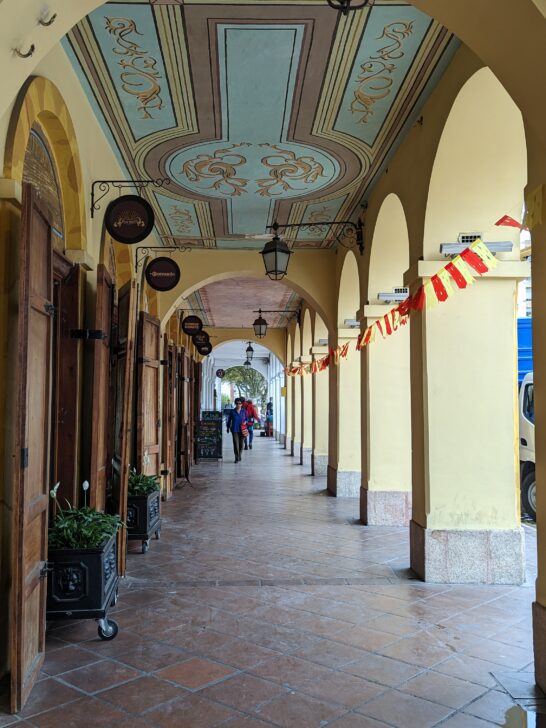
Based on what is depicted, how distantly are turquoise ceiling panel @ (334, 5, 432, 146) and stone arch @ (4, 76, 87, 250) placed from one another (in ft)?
7.13

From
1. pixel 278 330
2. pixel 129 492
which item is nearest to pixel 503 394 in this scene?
pixel 129 492

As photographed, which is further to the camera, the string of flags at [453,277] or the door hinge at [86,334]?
the door hinge at [86,334]

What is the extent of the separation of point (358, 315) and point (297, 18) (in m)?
4.54

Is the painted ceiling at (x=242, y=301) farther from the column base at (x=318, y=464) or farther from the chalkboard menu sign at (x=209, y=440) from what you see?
the column base at (x=318, y=464)

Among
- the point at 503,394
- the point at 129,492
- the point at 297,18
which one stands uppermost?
the point at 297,18

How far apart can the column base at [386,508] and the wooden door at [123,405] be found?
3375mm

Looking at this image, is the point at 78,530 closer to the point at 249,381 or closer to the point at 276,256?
the point at 276,256

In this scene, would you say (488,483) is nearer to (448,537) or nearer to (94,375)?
(448,537)

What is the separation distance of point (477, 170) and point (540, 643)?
145 inches

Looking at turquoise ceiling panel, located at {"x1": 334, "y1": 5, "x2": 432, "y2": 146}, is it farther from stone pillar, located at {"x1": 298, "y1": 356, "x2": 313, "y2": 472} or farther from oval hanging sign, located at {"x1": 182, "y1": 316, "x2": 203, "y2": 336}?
stone pillar, located at {"x1": 298, "y1": 356, "x2": 313, "y2": 472}

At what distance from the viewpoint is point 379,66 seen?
4.73 meters

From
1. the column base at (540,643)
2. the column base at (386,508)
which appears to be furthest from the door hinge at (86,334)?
the column base at (386,508)

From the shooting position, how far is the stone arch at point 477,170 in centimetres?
474

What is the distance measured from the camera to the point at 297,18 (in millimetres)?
4113
